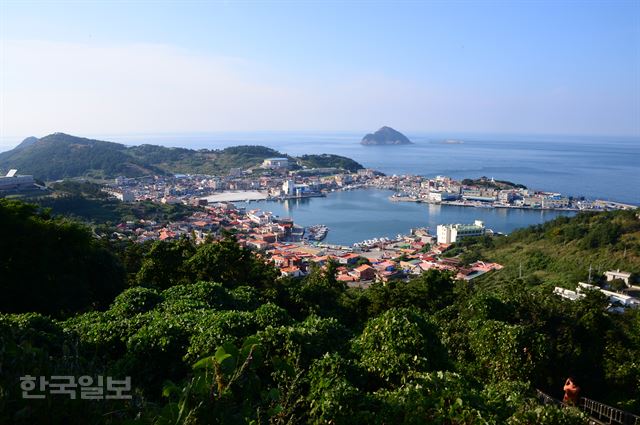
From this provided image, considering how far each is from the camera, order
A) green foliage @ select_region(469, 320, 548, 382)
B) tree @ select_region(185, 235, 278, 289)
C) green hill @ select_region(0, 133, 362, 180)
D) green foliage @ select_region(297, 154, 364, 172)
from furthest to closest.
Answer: green foliage @ select_region(297, 154, 364, 172) < green hill @ select_region(0, 133, 362, 180) < tree @ select_region(185, 235, 278, 289) < green foliage @ select_region(469, 320, 548, 382)

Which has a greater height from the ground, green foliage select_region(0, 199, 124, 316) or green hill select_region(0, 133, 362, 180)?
green hill select_region(0, 133, 362, 180)

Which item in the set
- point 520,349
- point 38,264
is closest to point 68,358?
point 520,349

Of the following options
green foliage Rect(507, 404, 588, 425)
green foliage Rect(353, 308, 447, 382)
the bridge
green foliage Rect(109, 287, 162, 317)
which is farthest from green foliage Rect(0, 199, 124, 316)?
the bridge

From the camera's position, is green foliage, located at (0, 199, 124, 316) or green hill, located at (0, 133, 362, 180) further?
green hill, located at (0, 133, 362, 180)

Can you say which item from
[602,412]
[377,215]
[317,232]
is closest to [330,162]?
[377,215]

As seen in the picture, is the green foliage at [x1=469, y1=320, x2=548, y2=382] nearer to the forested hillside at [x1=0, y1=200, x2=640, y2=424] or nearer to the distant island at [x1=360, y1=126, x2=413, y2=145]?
the forested hillside at [x1=0, y1=200, x2=640, y2=424]

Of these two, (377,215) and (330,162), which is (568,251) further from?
(330,162)

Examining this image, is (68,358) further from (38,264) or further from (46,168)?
(46,168)

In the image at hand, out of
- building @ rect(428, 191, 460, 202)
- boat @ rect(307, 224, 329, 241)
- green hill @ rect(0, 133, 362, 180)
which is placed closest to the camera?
boat @ rect(307, 224, 329, 241)
